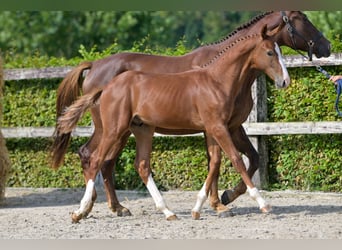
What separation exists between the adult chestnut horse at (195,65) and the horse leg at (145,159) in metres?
0.52

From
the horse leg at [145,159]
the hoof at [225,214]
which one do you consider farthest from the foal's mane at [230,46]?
the hoof at [225,214]

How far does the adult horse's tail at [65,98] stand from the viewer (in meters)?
7.60

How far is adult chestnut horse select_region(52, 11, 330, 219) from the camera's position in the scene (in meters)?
6.99

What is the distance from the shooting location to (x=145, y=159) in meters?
6.72

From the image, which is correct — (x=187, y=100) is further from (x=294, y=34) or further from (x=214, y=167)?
(x=294, y=34)

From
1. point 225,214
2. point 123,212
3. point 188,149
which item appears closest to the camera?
point 225,214

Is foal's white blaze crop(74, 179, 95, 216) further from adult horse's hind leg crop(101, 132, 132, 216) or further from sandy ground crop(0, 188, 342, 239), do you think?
adult horse's hind leg crop(101, 132, 132, 216)

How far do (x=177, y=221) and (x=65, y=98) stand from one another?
7.25ft

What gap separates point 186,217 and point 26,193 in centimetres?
364

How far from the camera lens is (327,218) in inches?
250

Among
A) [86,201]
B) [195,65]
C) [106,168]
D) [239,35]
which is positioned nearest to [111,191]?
[106,168]

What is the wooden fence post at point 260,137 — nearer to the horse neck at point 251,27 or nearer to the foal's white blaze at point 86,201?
the horse neck at point 251,27

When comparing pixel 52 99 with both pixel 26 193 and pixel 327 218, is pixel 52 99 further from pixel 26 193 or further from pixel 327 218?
pixel 327 218

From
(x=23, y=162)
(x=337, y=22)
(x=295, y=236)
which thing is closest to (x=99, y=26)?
(x=337, y=22)
